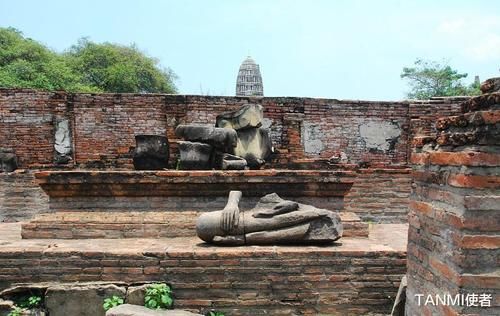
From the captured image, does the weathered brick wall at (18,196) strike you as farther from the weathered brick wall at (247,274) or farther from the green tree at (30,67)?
the green tree at (30,67)

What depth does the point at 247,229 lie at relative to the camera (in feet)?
13.8

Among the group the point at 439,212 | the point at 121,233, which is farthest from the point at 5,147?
the point at 439,212

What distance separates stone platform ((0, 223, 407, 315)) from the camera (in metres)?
3.89

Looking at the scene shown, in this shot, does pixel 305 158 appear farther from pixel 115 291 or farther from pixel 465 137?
pixel 465 137

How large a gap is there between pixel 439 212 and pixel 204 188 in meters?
3.14

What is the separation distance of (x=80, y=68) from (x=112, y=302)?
16.8m

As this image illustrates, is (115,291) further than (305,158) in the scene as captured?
No

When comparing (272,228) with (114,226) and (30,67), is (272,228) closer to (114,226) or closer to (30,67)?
(114,226)

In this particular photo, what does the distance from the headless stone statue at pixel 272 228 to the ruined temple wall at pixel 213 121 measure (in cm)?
375

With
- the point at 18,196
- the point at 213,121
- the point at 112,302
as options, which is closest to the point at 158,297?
the point at 112,302

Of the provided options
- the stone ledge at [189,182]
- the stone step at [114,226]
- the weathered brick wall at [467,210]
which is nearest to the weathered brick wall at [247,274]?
the stone step at [114,226]

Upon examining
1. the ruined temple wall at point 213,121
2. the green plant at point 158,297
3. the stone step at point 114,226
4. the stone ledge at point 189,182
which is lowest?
the green plant at point 158,297

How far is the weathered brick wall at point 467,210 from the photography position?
2119 millimetres

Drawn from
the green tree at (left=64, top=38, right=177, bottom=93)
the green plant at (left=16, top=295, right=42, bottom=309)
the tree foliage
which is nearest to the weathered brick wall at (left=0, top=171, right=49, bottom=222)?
the green plant at (left=16, top=295, right=42, bottom=309)
